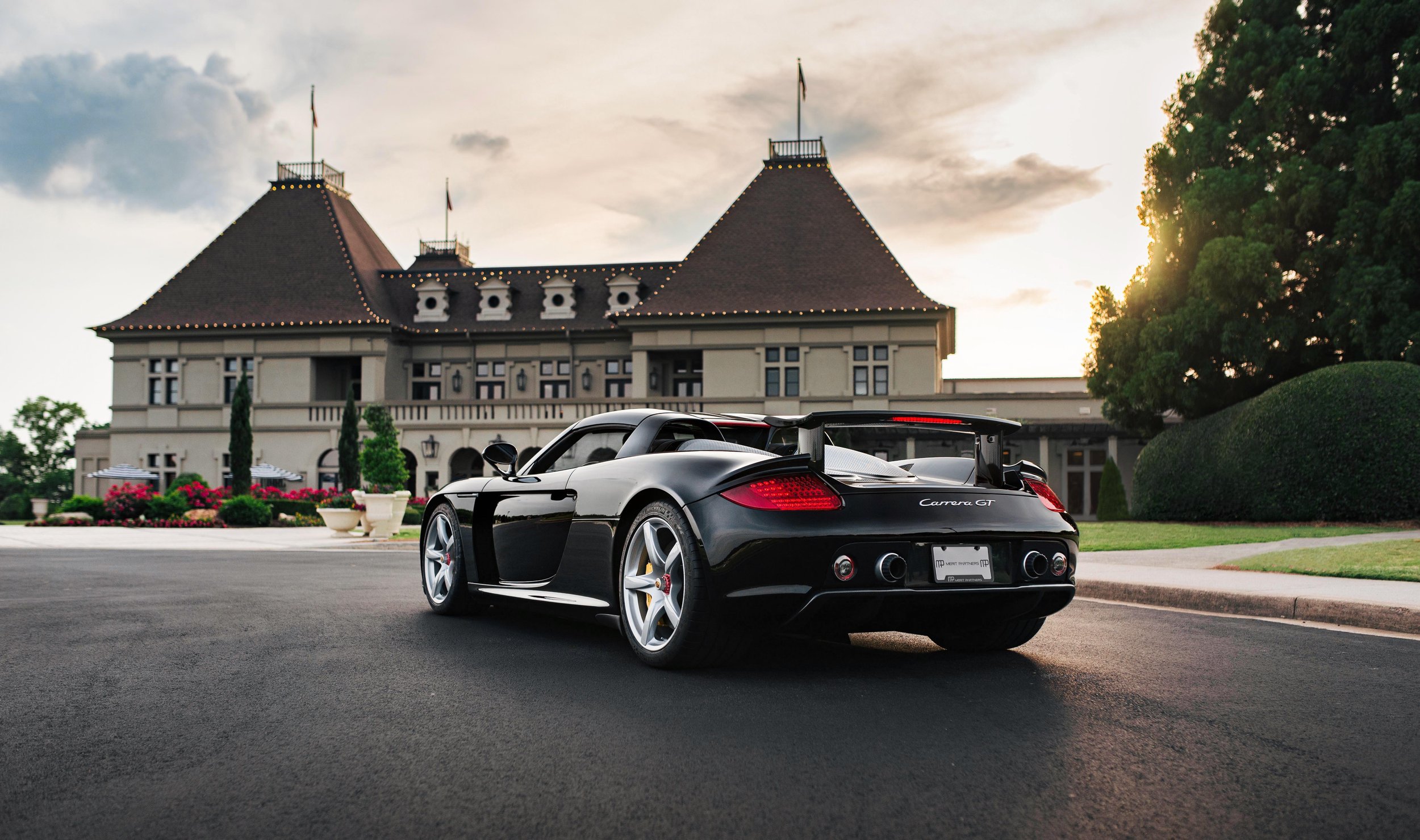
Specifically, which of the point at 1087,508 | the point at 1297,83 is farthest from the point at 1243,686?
the point at 1087,508

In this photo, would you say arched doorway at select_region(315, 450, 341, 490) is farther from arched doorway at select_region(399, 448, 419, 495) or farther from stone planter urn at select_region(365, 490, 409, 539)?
stone planter urn at select_region(365, 490, 409, 539)

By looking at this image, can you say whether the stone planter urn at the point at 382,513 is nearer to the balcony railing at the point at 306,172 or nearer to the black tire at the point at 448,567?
the black tire at the point at 448,567

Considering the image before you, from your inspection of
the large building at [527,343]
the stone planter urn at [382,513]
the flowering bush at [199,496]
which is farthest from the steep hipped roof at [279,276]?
the stone planter urn at [382,513]

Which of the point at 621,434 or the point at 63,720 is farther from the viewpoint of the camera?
the point at 621,434

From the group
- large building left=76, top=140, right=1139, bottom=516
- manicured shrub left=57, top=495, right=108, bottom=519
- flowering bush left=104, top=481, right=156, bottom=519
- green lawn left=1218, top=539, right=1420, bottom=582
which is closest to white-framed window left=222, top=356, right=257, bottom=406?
large building left=76, top=140, right=1139, bottom=516

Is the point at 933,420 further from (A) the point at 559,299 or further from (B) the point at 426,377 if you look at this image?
(B) the point at 426,377

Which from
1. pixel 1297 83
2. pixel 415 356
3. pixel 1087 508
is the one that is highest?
pixel 1297 83

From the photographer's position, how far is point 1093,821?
118 inches

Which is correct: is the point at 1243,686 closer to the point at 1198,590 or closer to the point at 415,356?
the point at 1198,590

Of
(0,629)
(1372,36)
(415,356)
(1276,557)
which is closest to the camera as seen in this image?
(0,629)

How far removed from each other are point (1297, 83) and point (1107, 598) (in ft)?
62.5

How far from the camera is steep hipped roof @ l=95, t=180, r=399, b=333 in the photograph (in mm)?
46656

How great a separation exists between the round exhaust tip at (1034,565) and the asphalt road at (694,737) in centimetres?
49

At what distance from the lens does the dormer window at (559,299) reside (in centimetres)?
5009
